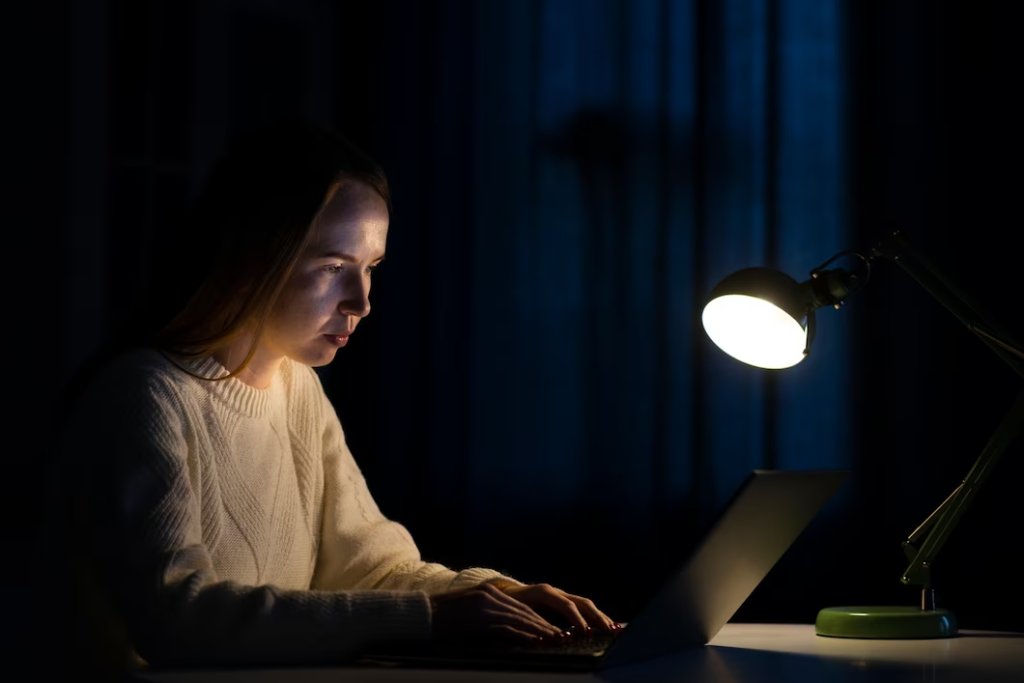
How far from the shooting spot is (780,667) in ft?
3.29

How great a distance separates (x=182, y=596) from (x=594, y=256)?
196 cm

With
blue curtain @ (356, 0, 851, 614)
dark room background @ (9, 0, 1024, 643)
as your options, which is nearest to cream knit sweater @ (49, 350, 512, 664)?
dark room background @ (9, 0, 1024, 643)

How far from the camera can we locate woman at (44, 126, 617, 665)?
0.99 m

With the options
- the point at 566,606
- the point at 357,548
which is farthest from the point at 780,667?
the point at 357,548

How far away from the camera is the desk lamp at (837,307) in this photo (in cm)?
116

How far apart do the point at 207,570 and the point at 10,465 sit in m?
1.84

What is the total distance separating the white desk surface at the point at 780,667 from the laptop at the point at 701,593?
0.02 m

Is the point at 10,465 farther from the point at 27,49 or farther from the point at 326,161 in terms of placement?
the point at 326,161

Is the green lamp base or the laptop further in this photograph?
the green lamp base

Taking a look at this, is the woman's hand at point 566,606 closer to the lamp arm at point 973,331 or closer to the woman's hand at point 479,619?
the woman's hand at point 479,619

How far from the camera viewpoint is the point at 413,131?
3111mm

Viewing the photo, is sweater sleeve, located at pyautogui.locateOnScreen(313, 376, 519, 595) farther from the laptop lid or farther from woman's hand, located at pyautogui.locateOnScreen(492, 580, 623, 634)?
the laptop lid

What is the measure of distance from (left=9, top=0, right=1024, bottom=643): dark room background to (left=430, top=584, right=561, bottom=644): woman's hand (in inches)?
58.8

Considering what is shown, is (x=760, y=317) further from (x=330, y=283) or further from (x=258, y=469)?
(x=258, y=469)
